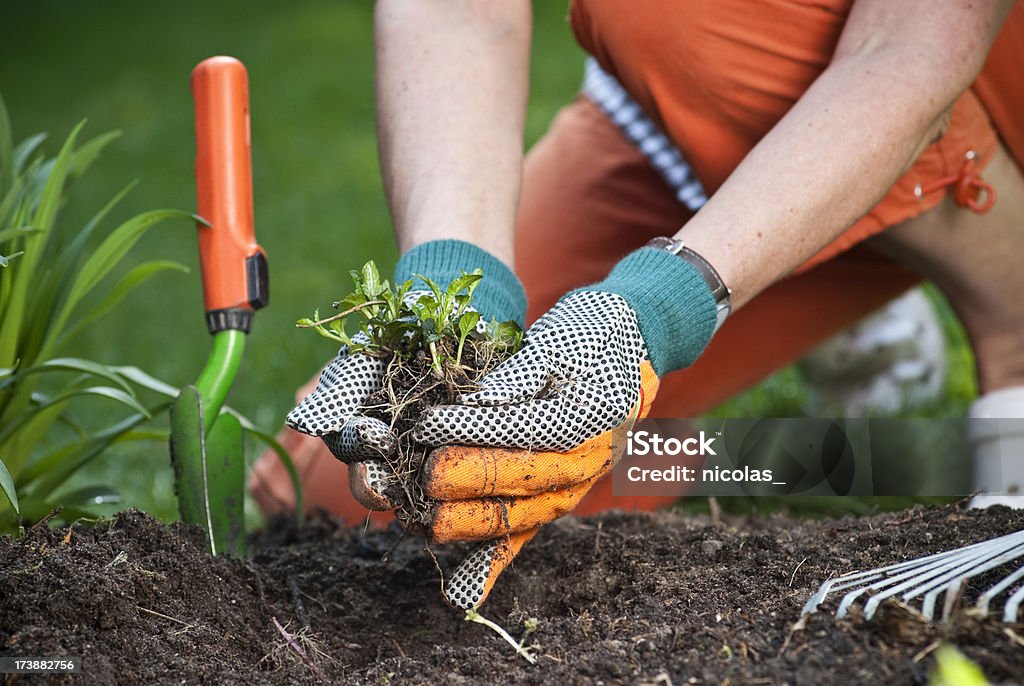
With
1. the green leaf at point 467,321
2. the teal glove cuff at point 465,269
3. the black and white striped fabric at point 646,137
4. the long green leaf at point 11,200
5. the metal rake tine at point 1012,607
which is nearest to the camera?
the metal rake tine at point 1012,607

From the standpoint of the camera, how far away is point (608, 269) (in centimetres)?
225

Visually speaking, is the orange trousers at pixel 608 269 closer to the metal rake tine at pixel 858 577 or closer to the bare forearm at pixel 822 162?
the bare forearm at pixel 822 162

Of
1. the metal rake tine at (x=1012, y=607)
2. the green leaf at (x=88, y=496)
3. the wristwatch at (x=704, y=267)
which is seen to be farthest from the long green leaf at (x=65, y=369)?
the metal rake tine at (x=1012, y=607)

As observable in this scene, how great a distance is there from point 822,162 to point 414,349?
2.13 feet

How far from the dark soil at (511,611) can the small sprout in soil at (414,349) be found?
0.22 meters

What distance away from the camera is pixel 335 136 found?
18.7 feet

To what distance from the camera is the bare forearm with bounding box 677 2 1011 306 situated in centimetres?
141

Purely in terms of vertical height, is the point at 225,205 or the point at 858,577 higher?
the point at 225,205

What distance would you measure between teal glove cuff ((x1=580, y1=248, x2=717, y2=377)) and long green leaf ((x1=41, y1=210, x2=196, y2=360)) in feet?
2.37

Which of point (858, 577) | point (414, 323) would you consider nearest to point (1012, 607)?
point (858, 577)

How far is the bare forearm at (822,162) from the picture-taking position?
4.64 feet

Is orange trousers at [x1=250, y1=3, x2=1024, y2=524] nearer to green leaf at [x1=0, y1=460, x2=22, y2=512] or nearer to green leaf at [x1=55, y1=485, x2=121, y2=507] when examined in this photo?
green leaf at [x1=55, y1=485, x2=121, y2=507]

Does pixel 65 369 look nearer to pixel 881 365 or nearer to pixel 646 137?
pixel 646 137

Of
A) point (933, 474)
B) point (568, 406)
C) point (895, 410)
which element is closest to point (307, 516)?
point (568, 406)
